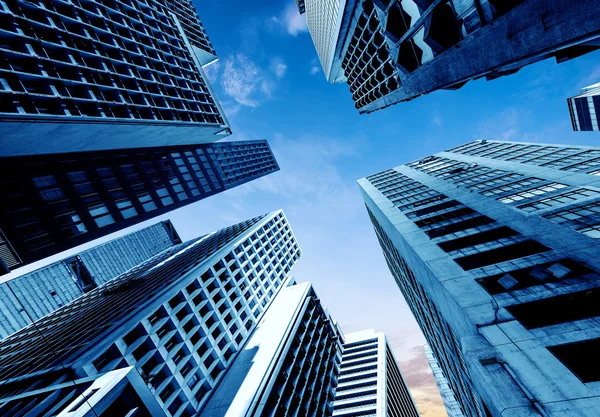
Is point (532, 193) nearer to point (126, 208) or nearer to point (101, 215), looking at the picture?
point (126, 208)

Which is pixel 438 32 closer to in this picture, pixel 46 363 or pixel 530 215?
pixel 530 215

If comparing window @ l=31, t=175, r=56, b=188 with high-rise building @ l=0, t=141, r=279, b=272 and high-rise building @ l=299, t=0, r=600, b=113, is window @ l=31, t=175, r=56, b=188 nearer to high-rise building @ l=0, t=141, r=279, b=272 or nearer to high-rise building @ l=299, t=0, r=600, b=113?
high-rise building @ l=0, t=141, r=279, b=272

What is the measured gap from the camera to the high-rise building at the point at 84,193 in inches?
1193

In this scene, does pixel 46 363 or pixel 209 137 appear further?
pixel 209 137

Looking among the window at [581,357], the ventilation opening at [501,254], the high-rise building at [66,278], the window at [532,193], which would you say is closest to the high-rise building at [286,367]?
the ventilation opening at [501,254]

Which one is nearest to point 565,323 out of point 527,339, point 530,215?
point 527,339

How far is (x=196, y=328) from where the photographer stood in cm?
3625

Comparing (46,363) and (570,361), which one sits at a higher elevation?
(46,363)

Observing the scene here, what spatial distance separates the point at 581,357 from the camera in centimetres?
1453

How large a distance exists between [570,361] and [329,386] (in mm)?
51082

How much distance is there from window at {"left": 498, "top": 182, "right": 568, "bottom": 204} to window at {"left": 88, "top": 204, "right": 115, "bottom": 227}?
48851 millimetres

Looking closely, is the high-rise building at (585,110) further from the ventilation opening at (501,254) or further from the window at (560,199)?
the ventilation opening at (501,254)

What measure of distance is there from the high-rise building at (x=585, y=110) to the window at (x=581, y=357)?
88718 mm

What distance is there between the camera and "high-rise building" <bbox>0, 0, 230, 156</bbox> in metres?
26.6
